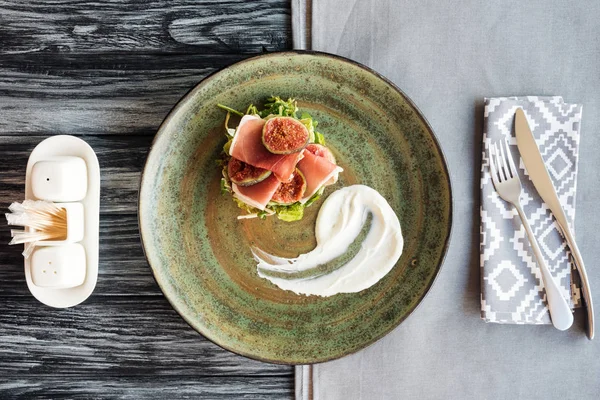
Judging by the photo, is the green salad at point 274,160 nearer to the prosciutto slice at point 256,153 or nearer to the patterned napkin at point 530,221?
the prosciutto slice at point 256,153

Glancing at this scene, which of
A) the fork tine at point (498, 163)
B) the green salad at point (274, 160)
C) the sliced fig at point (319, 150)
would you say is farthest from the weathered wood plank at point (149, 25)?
the fork tine at point (498, 163)

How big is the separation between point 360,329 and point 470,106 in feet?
2.80

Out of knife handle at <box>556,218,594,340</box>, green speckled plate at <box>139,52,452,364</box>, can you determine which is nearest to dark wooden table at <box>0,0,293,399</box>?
green speckled plate at <box>139,52,452,364</box>

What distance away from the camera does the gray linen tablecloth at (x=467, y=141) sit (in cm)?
170

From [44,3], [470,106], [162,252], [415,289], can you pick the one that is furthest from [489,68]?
[44,3]

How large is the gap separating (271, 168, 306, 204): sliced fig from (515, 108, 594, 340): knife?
0.75 metres

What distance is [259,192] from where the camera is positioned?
158cm

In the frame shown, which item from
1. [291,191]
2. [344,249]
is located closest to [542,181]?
[344,249]

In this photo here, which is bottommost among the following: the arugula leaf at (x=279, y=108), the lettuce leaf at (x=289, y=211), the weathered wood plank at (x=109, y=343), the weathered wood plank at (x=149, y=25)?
the weathered wood plank at (x=109, y=343)

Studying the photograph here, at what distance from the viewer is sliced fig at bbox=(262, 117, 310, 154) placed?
156 centimetres

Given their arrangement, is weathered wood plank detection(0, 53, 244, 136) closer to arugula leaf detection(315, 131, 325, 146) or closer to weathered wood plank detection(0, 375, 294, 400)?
arugula leaf detection(315, 131, 325, 146)

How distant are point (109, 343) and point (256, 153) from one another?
2.88 ft

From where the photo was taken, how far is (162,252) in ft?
5.48

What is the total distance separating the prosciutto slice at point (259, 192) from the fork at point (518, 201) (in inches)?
29.4
